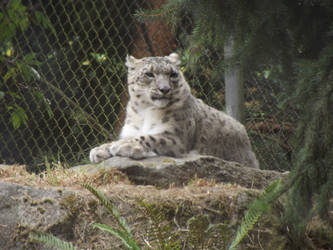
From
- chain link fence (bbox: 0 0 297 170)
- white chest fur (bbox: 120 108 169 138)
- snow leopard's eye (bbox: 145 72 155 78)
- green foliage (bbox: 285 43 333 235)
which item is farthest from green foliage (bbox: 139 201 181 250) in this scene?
chain link fence (bbox: 0 0 297 170)

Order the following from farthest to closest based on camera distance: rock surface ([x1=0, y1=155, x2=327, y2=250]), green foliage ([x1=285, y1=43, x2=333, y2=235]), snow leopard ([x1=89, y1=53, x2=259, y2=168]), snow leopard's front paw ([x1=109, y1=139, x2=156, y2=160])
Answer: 1. snow leopard ([x1=89, y1=53, x2=259, y2=168])
2. snow leopard's front paw ([x1=109, y1=139, x2=156, y2=160])
3. rock surface ([x1=0, y1=155, x2=327, y2=250])
4. green foliage ([x1=285, y1=43, x2=333, y2=235])

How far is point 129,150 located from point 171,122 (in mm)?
702

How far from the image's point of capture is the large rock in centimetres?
386

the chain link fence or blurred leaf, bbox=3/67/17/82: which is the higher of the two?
blurred leaf, bbox=3/67/17/82

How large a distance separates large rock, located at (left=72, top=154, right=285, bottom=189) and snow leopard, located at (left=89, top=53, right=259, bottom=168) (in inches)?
12.2

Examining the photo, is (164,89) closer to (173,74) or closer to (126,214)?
(173,74)

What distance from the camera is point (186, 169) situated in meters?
3.98

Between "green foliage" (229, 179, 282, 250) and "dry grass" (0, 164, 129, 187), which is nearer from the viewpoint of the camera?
"green foliage" (229, 179, 282, 250)

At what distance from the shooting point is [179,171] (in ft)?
Result: 12.9

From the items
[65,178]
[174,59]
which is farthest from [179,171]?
[174,59]

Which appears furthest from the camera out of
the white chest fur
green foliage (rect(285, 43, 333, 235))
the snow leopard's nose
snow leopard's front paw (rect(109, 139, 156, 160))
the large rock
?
the white chest fur

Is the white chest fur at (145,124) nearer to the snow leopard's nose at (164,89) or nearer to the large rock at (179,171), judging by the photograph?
the snow leopard's nose at (164,89)

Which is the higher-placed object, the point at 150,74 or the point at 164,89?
the point at 150,74

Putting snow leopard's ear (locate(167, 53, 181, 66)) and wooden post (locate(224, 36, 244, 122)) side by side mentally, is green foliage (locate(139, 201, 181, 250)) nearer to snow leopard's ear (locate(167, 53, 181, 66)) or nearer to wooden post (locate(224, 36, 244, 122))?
wooden post (locate(224, 36, 244, 122))
